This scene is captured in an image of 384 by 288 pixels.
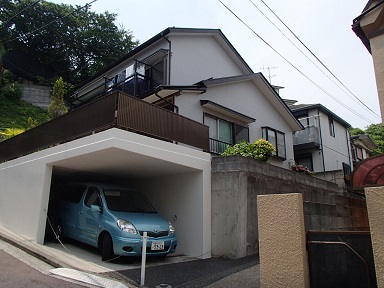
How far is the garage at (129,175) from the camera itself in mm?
6516

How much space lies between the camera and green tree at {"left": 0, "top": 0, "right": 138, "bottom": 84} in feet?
97.1

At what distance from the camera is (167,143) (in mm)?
7082

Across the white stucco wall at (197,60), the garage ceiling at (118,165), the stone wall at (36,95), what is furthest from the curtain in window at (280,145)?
the stone wall at (36,95)

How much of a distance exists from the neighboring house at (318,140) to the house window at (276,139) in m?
3.54

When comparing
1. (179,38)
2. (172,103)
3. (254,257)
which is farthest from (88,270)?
(179,38)

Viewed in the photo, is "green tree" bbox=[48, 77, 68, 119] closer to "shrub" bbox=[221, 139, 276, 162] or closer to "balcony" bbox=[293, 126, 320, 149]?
"shrub" bbox=[221, 139, 276, 162]

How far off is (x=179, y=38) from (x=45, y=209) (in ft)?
30.9

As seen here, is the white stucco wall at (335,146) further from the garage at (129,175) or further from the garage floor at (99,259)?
the garage floor at (99,259)

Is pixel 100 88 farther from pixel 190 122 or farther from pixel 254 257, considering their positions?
pixel 254 257

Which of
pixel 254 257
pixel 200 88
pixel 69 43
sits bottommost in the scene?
pixel 254 257

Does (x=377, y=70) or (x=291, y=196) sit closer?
(x=291, y=196)

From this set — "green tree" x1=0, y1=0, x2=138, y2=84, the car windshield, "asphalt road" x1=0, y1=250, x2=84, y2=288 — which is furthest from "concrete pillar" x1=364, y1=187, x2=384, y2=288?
"green tree" x1=0, y1=0, x2=138, y2=84

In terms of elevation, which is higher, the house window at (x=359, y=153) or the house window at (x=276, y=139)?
the house window at (x=359, y=153)

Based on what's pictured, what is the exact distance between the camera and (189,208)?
303 inches
